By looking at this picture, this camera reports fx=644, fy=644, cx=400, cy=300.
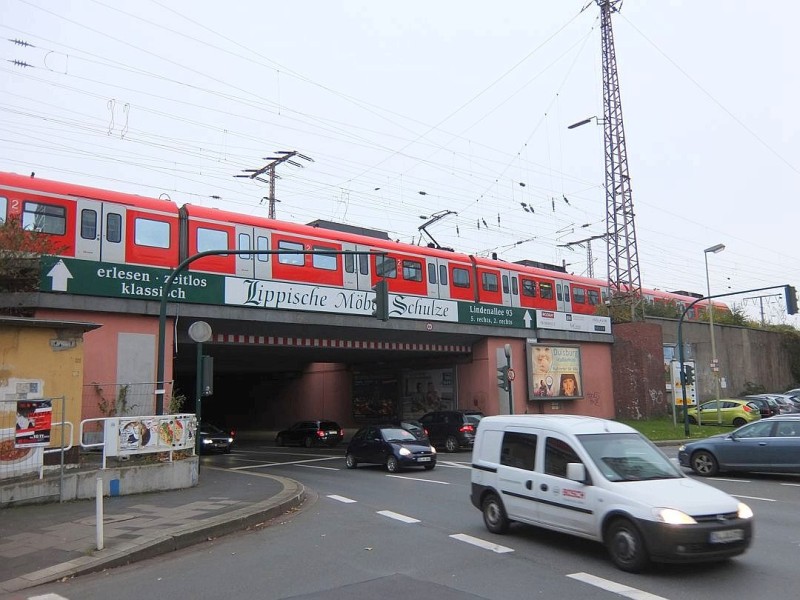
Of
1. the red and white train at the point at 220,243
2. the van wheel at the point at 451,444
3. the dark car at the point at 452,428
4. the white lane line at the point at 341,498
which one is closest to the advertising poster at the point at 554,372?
the red and white train at the point at 220,243

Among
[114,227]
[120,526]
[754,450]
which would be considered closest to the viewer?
[120,526]

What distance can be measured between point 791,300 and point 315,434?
22.6 m

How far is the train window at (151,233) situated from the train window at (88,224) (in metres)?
1.16

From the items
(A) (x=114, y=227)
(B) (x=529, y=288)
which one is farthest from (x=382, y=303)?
(B) (x=529, y=288)

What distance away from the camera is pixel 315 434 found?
33.2 meters

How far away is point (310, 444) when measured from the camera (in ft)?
110

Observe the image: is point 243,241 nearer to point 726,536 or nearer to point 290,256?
point 290,256

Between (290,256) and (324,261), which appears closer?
(290,256)

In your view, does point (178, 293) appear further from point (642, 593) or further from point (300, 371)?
point (300, 371)

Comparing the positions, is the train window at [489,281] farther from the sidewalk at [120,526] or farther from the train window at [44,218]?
the sidewalk at [120,526]

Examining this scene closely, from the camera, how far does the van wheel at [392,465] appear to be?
18.4 metres

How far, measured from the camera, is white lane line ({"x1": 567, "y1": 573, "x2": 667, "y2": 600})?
605 centimetres

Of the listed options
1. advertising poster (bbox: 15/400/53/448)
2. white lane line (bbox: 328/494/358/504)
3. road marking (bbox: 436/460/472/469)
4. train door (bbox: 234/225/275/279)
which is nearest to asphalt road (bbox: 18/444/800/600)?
white lane line (bbox: 328/494/358/504)

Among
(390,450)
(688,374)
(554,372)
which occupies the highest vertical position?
(554,372)
